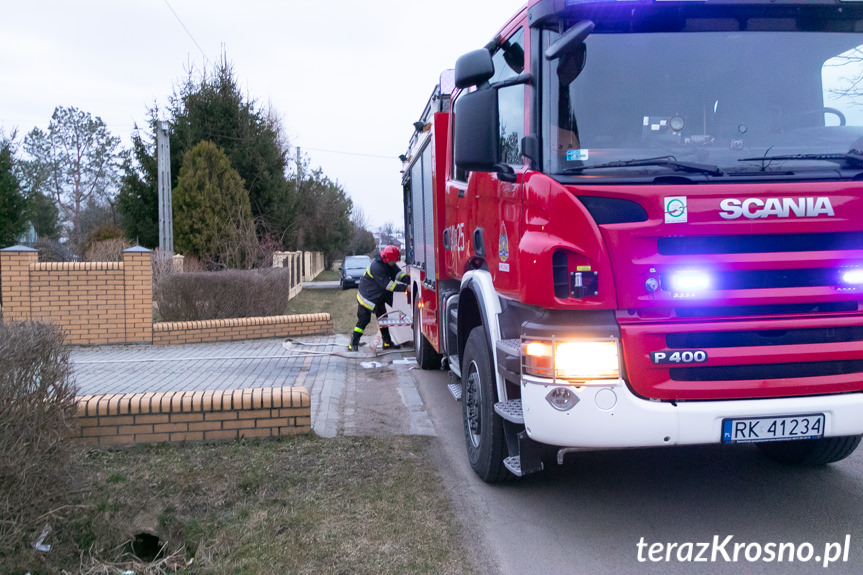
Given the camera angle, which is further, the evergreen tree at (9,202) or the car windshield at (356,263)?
the car windshield at (356,263)

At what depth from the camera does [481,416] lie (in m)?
4.32

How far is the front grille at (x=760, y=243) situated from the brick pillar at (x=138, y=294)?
904 centimetres

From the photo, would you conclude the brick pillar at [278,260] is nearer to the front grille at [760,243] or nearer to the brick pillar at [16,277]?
the brick pillar at [16,277]

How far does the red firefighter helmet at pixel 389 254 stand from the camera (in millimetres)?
9984

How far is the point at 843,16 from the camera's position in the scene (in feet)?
12.0

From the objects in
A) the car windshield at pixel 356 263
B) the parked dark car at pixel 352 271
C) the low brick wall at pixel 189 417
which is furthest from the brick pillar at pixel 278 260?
the low brick wall at pixel 189 417

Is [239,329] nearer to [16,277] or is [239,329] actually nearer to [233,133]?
[16,277]

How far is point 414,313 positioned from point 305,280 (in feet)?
86.7

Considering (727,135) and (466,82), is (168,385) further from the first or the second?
(727,135)

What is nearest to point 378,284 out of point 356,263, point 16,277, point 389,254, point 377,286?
point 377,286

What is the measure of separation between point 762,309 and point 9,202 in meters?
19.6

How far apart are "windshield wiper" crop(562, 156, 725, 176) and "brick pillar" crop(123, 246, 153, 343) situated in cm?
870

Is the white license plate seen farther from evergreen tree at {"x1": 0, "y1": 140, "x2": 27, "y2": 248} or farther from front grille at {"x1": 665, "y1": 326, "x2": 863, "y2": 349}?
evergreen tree at {"x1": 0, "y1": 140, "x2": 27, "y2": 248}

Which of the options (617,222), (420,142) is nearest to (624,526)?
(617,222)
